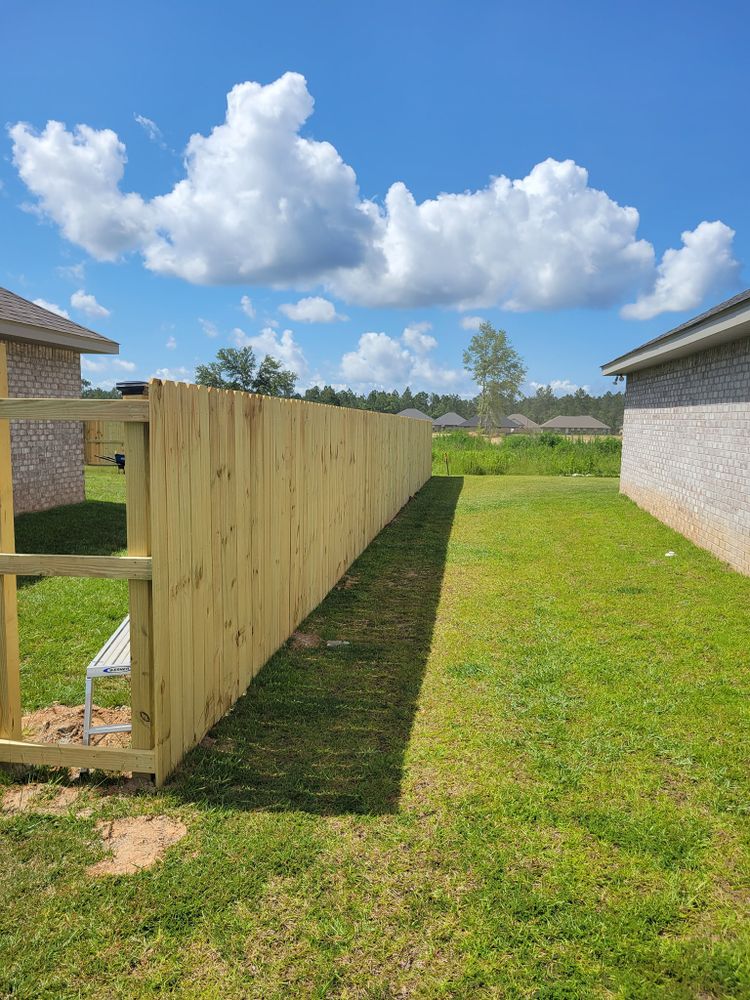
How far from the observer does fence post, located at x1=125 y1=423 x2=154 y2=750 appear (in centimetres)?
306

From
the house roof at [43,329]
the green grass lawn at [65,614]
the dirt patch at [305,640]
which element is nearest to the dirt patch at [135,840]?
the green grass lawn at [65,614]

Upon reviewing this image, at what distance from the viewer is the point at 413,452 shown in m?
16.0

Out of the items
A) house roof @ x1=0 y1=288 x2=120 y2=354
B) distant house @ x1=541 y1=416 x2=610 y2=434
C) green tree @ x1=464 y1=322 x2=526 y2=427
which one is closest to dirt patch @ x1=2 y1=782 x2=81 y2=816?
house roof @ x1=0 y1=288 x2=120 y2=354

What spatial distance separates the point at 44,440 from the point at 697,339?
10511 mm

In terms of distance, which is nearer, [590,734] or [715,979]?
[715,979]

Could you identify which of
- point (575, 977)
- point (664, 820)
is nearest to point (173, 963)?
point (575, 977)

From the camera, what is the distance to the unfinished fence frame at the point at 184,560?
3102 millimetres

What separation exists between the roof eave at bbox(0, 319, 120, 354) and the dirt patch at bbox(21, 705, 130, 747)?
7.57m

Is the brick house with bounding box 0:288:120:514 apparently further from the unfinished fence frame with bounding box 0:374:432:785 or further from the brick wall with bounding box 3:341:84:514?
the unfinished fence frame with bounding box 0:374:432:785

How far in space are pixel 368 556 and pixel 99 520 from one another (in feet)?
16.2

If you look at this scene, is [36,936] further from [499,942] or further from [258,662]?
[258,662]

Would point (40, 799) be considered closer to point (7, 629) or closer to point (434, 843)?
point (7, 629)

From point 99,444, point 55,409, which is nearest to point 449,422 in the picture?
point 99,444

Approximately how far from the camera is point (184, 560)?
3.36 m
